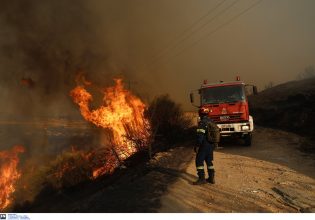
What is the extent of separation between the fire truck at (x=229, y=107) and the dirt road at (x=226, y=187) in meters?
0.99

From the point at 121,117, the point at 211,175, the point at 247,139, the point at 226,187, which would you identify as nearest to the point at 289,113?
the point at 247,139

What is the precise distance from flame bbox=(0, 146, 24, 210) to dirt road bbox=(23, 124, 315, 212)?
861 cm

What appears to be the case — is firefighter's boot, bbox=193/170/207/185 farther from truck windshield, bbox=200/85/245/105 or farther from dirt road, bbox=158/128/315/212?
truck windshield, bbox=200/85/245/105

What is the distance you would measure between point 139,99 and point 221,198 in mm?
13739

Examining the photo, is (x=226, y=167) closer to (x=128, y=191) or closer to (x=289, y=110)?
(x=128, y=191)

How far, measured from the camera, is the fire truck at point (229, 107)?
41.4 ft

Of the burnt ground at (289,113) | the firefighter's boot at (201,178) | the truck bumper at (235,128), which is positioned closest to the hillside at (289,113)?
the burnt ground at (289,113)

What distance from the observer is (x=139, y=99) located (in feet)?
66.7

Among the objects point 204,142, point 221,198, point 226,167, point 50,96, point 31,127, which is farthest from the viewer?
point 31,127

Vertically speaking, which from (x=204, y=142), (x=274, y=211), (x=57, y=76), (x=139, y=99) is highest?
(x=57, y=76)

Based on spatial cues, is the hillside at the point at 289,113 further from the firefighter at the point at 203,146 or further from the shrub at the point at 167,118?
the firefighter at the point at 203,146

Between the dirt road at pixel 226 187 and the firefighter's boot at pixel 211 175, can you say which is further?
the firefighter's boot at pixel 211 175

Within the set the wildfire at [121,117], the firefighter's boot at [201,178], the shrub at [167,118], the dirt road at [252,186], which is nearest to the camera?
the dirt road at [252,186]

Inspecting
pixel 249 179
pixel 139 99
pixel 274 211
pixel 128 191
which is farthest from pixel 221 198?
pixel 139 99
